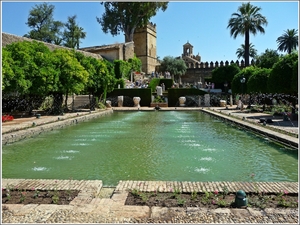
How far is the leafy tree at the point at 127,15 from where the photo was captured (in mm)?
39562

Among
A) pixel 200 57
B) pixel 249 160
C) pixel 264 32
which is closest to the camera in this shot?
pixel 249 160

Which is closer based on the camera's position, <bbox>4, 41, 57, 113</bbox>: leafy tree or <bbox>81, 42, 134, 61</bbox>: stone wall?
<bbox>4, 41, 57, 113</bbox>: leafy tree

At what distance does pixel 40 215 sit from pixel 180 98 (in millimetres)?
22832

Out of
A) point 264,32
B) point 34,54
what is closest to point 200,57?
point 264,32

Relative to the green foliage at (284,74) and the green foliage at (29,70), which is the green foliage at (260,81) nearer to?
the green foliage at (284,74)

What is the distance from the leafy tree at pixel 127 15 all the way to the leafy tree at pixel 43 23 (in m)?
6.83

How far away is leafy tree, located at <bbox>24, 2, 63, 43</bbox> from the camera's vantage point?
41.4 meters

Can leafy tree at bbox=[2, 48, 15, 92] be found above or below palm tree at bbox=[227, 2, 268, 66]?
below

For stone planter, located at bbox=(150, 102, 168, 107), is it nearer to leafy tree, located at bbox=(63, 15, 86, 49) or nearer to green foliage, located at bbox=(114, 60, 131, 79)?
green foliage, located at bbox=(114, 60, 131, 79)

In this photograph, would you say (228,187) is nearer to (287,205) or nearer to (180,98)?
(287,205)

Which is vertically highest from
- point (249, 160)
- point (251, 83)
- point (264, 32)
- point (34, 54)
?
point (264, 32)

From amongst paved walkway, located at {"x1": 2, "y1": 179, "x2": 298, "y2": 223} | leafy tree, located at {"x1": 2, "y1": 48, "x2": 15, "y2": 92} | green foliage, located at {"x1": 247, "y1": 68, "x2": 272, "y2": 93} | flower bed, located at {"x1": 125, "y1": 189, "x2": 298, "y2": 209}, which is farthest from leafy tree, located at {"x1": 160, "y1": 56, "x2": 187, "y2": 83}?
paved walkway, located at {"x1": 2, "y1": 179, "x2": 298, "y2": 223}

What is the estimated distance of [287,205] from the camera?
10.8ft

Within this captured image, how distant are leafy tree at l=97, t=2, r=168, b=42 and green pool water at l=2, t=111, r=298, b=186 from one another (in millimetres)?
33112
